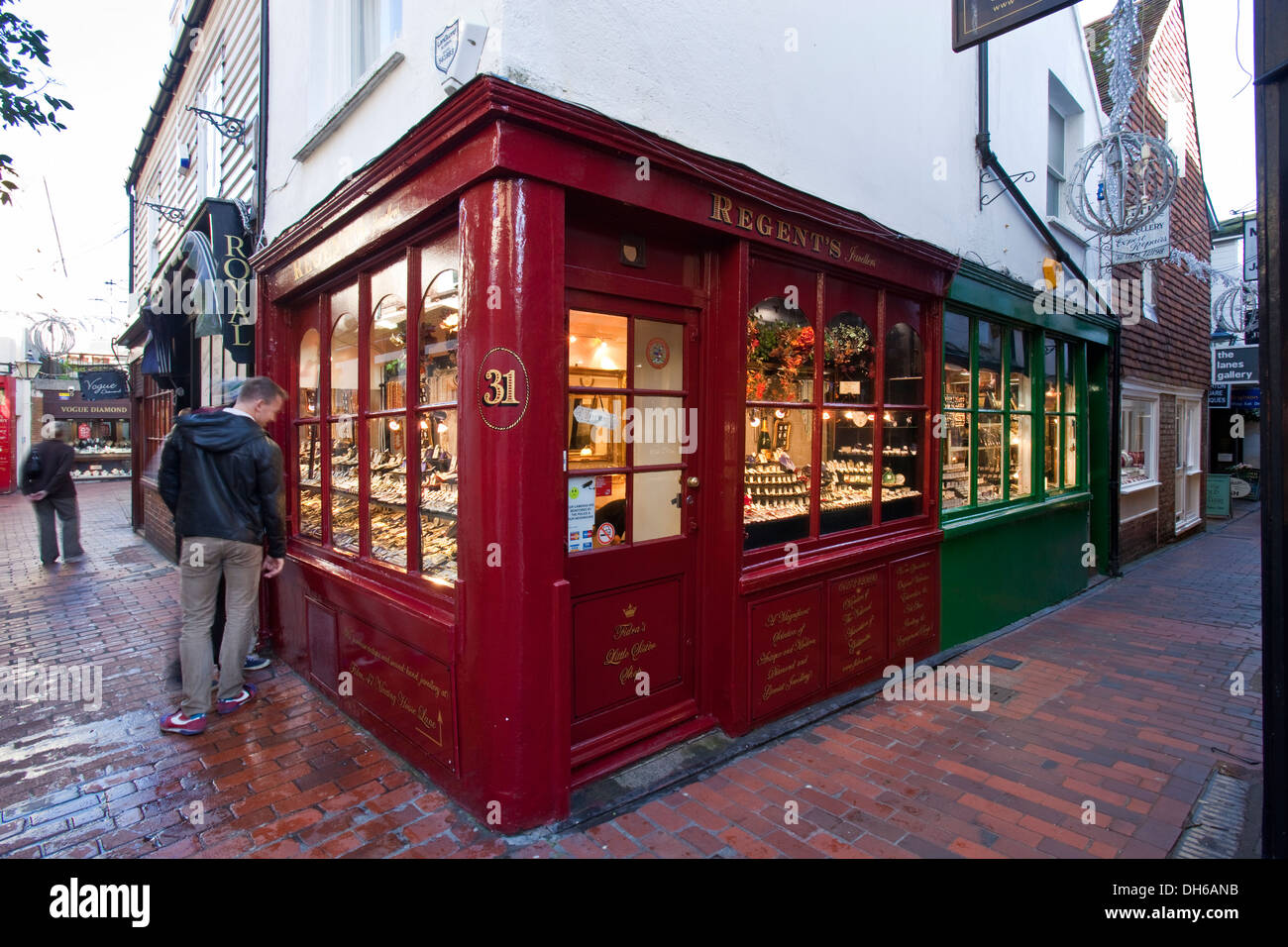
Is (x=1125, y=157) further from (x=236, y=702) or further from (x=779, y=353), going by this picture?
(x=236, y=702)

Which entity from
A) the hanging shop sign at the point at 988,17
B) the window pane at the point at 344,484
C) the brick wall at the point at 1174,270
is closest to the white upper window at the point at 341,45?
the window pane at the point at 344,484

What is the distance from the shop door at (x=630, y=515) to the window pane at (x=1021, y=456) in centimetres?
452

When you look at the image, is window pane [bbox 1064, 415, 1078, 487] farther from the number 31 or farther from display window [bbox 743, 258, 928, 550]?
the number 31

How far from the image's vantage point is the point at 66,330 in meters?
14.5

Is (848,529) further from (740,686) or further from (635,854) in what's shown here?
(635,854)

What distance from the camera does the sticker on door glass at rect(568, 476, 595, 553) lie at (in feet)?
11.1

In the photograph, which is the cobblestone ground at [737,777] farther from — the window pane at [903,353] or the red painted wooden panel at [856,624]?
the window pane at [903,353]

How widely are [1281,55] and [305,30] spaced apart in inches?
218

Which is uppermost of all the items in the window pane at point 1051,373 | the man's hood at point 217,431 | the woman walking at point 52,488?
the window pane at point 1051,373

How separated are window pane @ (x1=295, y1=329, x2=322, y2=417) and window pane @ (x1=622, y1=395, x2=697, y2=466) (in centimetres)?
271

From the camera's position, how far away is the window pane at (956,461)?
226 inches

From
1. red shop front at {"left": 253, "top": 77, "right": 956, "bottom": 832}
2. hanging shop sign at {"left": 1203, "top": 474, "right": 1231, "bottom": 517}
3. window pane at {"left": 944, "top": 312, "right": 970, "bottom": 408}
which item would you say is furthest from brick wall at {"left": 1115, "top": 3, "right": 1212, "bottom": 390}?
red shop front at {"left": 253, "top": 77, "right": 956, "bottom": 832}
